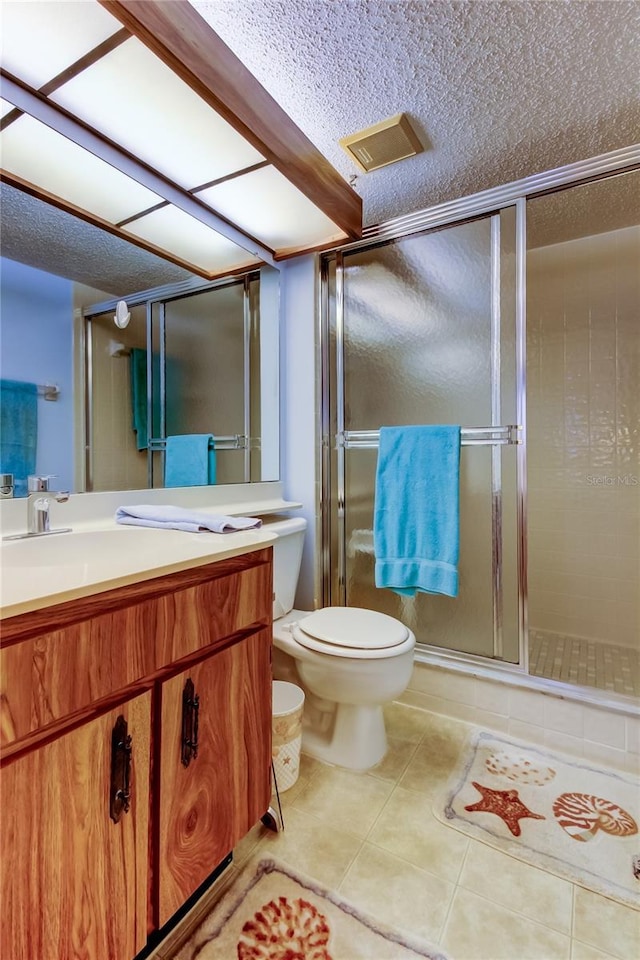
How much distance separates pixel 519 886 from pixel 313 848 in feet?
1.64

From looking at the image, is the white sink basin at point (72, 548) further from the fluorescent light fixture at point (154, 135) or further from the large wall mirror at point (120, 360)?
the fluorescent light fixture at point (154, 135)

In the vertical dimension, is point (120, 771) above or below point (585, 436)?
below

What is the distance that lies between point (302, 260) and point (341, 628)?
1.61m

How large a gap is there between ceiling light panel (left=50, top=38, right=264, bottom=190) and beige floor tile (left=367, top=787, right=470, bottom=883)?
1999 millimetres

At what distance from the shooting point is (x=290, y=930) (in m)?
0.95

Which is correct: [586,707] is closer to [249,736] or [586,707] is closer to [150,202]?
[249,736]

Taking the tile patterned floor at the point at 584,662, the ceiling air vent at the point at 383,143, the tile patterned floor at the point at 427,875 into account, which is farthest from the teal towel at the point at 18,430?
the tile patterned floor at the point at 584,662

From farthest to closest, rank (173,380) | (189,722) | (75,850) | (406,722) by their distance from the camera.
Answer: (406,722) < (173,380) < (189,722) < (75,850)

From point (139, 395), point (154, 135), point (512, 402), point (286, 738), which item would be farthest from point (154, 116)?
point (286, 738)

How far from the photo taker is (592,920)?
38.3 inches

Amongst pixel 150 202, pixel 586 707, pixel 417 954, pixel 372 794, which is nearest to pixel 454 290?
pixel 150 202

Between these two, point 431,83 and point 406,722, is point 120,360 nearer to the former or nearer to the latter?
point 431,83

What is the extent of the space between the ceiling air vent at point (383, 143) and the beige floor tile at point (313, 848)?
2056 millimetres

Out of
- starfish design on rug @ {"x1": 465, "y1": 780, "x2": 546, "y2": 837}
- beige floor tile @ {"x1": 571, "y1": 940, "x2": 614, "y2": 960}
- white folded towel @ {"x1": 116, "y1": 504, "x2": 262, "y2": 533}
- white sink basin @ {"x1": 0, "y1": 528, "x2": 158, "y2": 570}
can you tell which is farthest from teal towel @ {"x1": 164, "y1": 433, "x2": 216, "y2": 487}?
beige floor tile @ {"x1": 571, "y1": 940, "x2": 614, "y2": 960}
